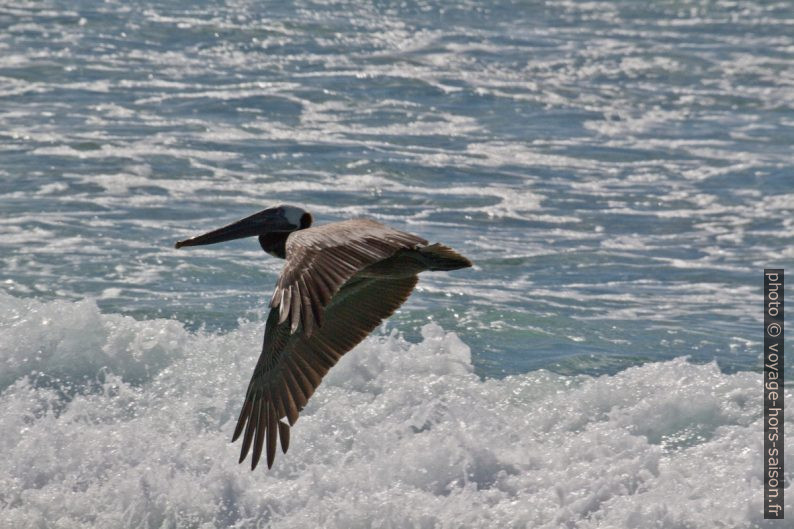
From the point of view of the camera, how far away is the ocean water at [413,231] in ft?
21.9

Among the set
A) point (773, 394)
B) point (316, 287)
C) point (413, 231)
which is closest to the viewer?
point (316, 287)

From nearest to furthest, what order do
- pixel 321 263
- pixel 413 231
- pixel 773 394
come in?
1. pixel 321 263
2. pixel 773 394
3. pixel 413 231

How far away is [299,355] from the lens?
554 centimetres

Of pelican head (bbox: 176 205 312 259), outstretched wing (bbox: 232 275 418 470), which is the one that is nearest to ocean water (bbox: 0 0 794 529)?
outstretched wing (bbox: 232 275 418 470)

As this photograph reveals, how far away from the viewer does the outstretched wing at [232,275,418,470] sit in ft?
17.0

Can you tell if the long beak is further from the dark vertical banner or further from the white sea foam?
the dark vertical banner

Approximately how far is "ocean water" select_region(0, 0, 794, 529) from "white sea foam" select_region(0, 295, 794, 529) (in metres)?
0.02

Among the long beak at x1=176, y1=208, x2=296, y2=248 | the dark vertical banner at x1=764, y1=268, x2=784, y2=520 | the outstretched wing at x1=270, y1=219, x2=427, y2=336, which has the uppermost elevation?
the outstretched wing at x1=270, y1=219, x2=427, y2=336

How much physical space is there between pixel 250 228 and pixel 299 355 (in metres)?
0.67

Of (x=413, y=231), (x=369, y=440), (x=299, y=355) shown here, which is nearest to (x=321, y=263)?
(x=299, y=355)

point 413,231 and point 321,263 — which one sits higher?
point 321,263

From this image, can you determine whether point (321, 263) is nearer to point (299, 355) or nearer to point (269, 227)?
point (299, 355)

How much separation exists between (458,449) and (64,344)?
2.76 metres

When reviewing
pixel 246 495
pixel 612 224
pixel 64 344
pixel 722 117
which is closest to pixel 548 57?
pixel 722 117
